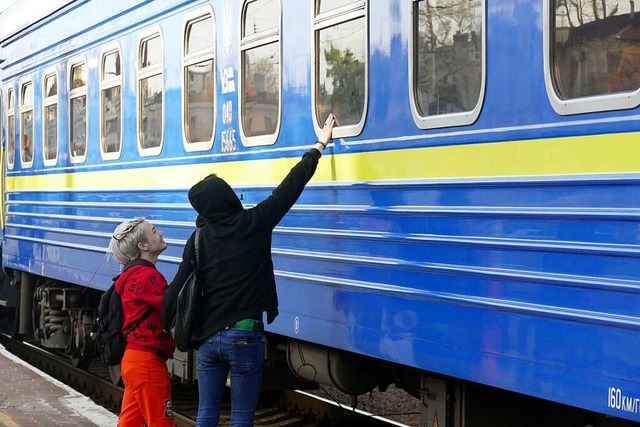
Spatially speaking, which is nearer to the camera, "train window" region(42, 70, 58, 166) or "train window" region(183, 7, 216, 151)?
"train window" region(183, 7, 216, 151)

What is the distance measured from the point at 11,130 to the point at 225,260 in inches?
330

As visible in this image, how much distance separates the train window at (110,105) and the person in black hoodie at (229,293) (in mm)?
3864

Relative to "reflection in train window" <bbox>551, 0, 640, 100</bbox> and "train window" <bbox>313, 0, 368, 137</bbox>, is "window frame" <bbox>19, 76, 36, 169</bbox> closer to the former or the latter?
"train window" <bbox>313, 0, 368, 137</bbox>

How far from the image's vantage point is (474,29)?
5176mm

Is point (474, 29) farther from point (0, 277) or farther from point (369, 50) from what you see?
point (0, 277)

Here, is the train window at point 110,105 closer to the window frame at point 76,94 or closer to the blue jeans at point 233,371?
the window frame at point 76,94

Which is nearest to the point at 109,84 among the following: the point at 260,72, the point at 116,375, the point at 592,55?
the point at 116,375

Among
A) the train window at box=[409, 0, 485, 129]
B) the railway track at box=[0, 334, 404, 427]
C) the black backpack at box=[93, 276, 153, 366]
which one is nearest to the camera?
the train window at box=[409, 0, 485, 129]

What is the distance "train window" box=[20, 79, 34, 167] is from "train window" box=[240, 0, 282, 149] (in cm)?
577

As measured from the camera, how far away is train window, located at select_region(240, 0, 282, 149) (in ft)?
22.8

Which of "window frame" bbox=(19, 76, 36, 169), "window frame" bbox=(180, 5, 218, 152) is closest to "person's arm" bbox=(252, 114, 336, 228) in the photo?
"window frame" bbox=(180, 5, 218, 152)

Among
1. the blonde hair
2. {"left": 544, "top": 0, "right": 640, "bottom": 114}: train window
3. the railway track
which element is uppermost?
{"left": 544, "top": 0, "right": 640, "bottom": 114}: train window

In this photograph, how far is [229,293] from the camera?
5832 millimetres

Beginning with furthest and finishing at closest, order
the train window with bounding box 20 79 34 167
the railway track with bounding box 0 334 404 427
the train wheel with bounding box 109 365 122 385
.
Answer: the train window with bounding box 20 79 34 167
the train wheel with bounding box 109 365 122 385
the railway track with bounding box 0 334 404 427
